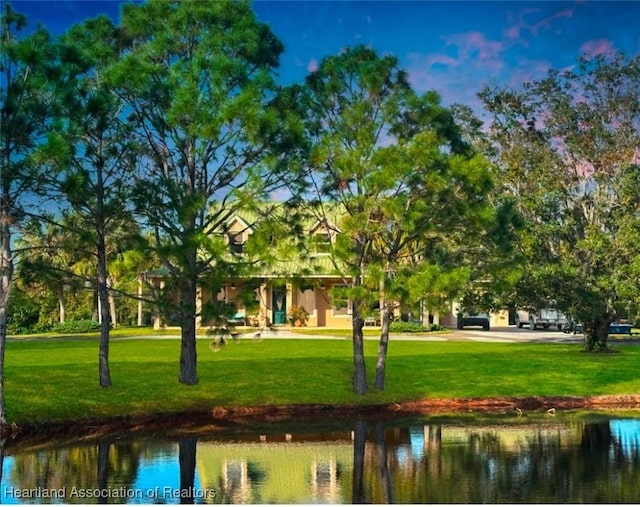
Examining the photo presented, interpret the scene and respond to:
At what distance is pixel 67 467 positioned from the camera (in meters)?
14.0

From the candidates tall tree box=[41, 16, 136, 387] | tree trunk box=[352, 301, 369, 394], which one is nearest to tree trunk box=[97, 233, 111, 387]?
tall tree box=[41, 16, 136, 387]

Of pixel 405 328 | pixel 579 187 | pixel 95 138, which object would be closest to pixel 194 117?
pixel 95 138

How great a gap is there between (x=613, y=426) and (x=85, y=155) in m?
14.0

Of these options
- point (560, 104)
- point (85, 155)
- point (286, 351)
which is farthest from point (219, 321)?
point (560, 104)

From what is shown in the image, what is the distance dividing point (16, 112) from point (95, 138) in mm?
3392

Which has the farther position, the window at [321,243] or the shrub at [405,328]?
the shrub at [405,328]

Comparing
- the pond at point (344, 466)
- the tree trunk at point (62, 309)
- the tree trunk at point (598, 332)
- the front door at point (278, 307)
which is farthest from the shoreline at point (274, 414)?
the tree trunk at point (62, 309)

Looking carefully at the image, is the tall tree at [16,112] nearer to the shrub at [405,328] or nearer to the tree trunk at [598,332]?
the tree trunk at [598,332]

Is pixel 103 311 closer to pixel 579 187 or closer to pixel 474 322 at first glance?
pixel 579 187

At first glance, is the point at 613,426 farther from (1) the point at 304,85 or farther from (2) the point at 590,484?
(1) the point at 304,85

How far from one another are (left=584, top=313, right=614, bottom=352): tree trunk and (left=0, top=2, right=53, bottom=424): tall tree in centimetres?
2344

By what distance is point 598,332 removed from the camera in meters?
32.9

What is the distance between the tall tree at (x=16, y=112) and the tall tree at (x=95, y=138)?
48cm

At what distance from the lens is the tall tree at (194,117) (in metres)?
19.0
